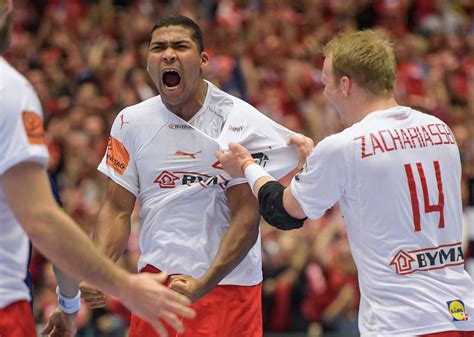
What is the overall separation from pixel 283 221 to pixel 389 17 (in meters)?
11.1

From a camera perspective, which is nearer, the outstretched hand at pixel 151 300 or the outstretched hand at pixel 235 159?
the outstretched hand at pixel 151 300

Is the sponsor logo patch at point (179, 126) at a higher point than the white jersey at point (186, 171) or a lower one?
higher

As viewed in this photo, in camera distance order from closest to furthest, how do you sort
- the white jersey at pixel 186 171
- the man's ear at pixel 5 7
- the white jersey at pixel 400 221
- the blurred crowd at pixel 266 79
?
the man's ear at pixel 5 7, the white jersey at pixel 400 221, the white jersey at pixel 186 171, the blurred crowd at pixel 266 79

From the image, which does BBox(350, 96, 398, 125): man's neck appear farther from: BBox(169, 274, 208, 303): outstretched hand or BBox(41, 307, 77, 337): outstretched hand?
BBox(41, 307, 77, 337): outstretched hand

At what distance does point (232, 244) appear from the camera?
5164mm

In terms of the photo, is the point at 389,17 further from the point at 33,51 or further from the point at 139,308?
the point at 139,308

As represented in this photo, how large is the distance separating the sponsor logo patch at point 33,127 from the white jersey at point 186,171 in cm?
187

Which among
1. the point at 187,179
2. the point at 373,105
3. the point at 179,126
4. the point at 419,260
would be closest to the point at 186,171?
the point at 187,179

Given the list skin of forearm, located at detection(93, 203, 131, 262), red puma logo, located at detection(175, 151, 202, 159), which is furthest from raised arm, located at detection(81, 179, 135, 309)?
red puma logo, located at detection(175, 151, 202, 159)

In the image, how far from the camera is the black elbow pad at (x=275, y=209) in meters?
4.69

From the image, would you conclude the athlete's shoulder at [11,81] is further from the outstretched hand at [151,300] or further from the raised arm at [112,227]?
the raised arm at [112,227]

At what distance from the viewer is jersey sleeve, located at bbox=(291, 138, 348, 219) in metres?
4.45

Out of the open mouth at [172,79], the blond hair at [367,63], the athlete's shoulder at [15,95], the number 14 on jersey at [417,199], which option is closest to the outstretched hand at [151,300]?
the athlete's shoulder at [15,95]

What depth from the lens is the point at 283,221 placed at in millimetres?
4703
